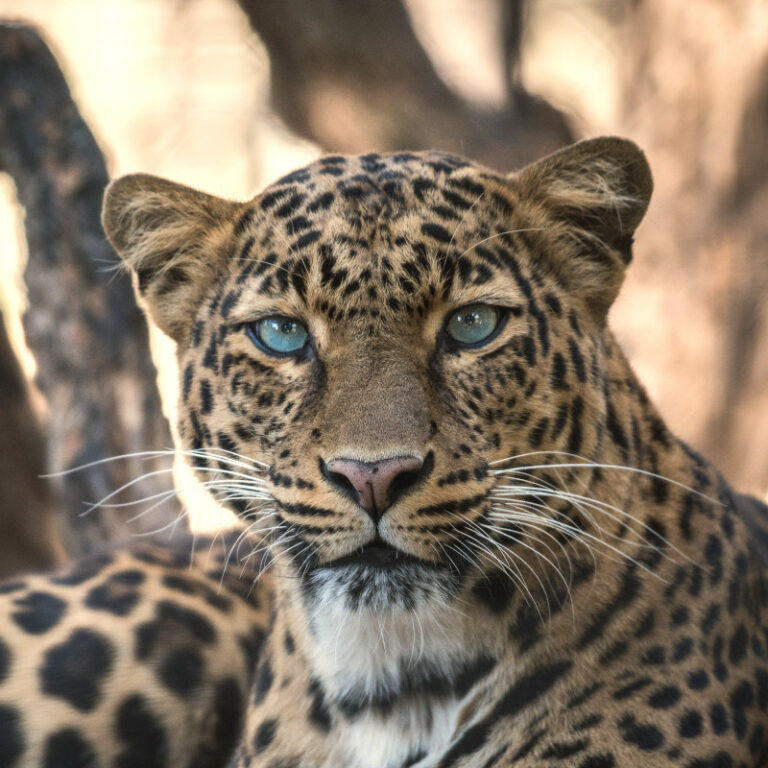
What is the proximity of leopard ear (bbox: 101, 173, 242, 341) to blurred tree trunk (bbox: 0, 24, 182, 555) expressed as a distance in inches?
91.2

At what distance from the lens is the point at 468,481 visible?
3.36 meters

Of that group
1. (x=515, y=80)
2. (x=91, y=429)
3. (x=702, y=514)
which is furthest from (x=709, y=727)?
(x=515, y=80)

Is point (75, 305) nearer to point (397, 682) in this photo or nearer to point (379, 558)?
point (397, 682)

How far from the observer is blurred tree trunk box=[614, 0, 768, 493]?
8.90 m

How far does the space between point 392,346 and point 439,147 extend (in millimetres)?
A: 6330

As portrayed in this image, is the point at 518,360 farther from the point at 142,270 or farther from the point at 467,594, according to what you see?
the point at 142,270

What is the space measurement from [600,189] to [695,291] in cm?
543

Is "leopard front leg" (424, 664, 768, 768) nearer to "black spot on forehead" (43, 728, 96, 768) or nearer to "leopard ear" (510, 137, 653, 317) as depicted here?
"leopard ear" (510, 137, 653, 317)

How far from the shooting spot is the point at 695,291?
29.6 feet

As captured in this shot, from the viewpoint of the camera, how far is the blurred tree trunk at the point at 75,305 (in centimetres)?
652

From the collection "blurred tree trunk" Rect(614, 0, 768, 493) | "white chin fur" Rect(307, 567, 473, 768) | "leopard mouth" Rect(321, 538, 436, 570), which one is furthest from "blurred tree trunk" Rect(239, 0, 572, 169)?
"leopard mouth" Rect(321, 538, 436, 570)

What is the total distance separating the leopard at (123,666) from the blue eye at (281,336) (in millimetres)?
1255

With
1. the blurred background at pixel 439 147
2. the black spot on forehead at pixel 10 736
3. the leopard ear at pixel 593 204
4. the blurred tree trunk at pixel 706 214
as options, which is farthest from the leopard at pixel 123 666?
the blurred tree trunk at pixel 706 214

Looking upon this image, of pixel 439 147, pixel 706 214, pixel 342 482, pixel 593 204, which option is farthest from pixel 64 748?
pixel 706 214
